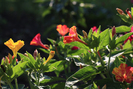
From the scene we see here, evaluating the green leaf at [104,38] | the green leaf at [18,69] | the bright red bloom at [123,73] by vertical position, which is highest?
the green leaf at [104,38]

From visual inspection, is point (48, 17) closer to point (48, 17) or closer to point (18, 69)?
point (48, 17)

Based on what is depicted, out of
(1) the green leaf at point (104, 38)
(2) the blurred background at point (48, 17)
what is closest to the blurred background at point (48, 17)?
(2) the blurred background at point (48, 17)

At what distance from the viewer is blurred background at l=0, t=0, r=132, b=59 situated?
324 centimetres

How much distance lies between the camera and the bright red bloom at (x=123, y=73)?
0.73 metres

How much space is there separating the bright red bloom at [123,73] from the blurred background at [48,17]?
2180 mm

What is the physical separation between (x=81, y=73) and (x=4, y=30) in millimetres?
3480

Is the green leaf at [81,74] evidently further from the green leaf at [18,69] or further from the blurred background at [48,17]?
the blurred background at [48,17]

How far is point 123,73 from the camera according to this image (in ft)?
2.44

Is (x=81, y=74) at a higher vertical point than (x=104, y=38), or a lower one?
lower

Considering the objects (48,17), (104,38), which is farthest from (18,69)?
(48,17)

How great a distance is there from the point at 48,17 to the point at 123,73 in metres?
2.77

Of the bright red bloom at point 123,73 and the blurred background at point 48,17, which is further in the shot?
the blurred background at point 48,17

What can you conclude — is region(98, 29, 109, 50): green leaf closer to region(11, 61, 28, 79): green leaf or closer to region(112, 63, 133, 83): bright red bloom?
region(112, 63, 133, 83): bright red bloom

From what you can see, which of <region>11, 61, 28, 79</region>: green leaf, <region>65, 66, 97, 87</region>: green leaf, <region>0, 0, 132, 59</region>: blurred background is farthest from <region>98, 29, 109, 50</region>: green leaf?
<region>0, 0, 132, 59</region>: blurred background
